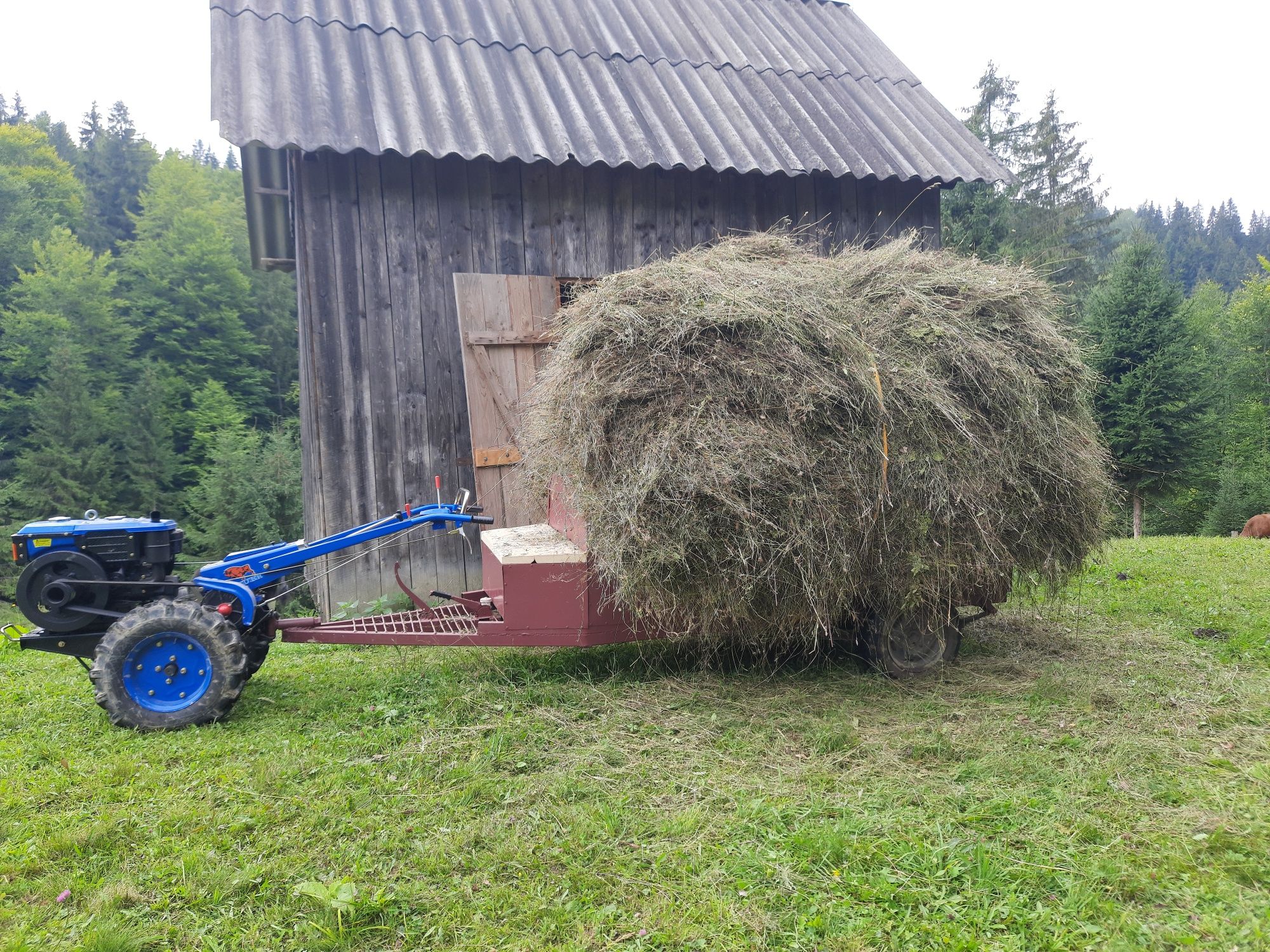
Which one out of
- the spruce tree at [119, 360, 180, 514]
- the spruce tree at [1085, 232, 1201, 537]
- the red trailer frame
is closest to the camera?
the red trailer frame

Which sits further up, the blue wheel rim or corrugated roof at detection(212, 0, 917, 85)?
corrugated roof at detection(212, 0, 917, 85)

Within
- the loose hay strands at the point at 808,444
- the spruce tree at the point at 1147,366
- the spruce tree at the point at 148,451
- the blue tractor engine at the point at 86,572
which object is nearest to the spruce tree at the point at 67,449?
the spruce tree at the point at 148,451

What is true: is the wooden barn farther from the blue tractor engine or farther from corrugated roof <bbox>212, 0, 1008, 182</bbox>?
the blue tractor engine

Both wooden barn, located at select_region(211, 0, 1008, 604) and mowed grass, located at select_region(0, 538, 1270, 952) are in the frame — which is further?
wooden barn, located at select_region(211, 0, 1008, 604)

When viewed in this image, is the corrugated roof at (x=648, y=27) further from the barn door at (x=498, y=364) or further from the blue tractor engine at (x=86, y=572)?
the blue tractor engine at (x=86, y=572)

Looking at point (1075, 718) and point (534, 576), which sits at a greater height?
point (534, 576)

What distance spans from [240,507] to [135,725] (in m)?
26.8

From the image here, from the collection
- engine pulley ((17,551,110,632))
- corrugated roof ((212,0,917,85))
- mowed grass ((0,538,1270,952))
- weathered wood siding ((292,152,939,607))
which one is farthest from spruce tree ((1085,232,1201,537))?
engine pulley ((17,551,110,632))

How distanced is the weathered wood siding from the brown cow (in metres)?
12.1

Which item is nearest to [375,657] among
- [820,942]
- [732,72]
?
[820,942]

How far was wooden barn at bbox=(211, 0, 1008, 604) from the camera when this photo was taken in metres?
6.59

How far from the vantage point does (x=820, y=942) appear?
2.38m

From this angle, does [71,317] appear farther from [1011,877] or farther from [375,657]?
[1011,877]

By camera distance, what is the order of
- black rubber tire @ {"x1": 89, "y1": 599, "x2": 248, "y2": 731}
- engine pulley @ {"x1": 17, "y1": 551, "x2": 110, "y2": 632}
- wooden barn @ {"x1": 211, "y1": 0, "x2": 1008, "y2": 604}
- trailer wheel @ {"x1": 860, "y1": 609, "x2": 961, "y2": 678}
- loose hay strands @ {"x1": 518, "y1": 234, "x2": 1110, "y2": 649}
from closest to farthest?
loose hay strands @ {"x1": 518, "y1": 234, "x2": 1110, "y2": 649}
black rubber tire @ {"x1": 89, "y1": 599, "x2": 248, "y2": 731}
engine pulley @ {"x1": 17, "y1": 551, "x2": 110, "y2": 632}
trailer wheel @ {"x1": 860, "y1": 609, "x2": 961, "y2": 678}
wooden barn @ {"x1": 211, "y1": 0, "x2": 1008, "y2": 604}
